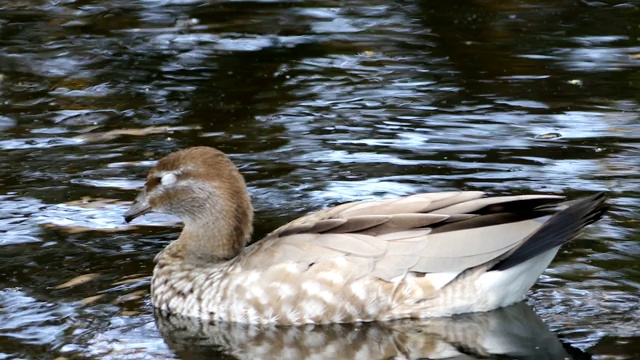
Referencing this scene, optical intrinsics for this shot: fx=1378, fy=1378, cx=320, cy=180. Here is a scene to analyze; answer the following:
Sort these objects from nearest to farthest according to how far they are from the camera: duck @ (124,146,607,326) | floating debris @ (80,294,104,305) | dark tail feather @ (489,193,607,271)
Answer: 1. dark tail feather @ (489,193,607,271)
2. duck @ (124,146,607,326)
3. floating debris @ (80,294,104,305)

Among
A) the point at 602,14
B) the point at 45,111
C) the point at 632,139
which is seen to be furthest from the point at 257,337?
the point at 602,14

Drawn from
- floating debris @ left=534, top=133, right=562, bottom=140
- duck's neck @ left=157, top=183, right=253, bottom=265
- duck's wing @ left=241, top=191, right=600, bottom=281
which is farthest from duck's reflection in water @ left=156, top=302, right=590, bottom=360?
floating debris @ left=534, top=133, right=562, bottom=140

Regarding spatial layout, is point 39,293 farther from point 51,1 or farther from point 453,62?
point 51,1

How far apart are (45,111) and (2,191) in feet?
7.25

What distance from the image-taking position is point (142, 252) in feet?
30.0

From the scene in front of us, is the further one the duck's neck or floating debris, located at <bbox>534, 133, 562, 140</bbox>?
floating debris, located at <bbox>534, 133, 562, 140</bbox>

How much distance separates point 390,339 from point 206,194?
5.32 ft

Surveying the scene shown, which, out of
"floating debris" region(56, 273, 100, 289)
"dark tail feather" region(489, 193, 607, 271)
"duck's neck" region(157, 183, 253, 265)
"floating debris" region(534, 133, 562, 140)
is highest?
"dark tail feather" region(489, 193, 607, 271)

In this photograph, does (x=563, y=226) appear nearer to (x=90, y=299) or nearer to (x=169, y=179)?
(x=169, y=179)

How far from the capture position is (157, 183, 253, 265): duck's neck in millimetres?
8523

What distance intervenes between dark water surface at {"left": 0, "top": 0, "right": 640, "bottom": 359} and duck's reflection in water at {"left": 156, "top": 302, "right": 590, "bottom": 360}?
2cm

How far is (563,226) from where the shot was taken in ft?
25.0

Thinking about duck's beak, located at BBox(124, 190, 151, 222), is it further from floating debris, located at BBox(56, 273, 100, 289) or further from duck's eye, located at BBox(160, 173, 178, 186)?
floating debris, located at BBox(56, 273, 100, 289)

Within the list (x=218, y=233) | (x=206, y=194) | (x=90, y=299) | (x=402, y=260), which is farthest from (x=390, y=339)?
(x=90, y=299)
